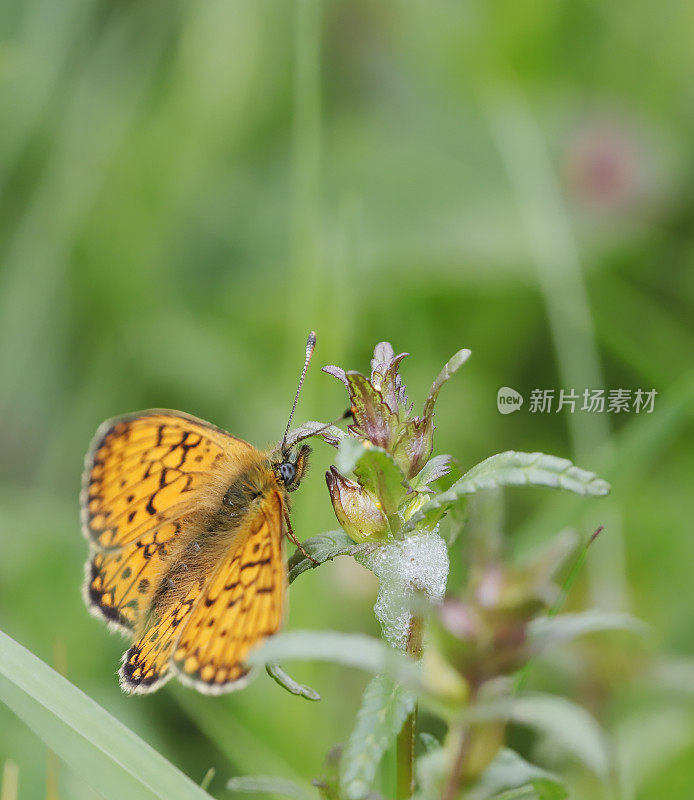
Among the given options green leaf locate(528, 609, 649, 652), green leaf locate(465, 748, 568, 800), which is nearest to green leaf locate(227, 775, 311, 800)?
green leaf locate(465, 748, 568, 800)

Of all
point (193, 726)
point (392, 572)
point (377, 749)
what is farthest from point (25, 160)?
point (377, 749)

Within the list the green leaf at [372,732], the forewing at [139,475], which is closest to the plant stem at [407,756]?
the green leaf at [372,732]

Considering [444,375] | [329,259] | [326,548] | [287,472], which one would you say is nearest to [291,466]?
[287,472]

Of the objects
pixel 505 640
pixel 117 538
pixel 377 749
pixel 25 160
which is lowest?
pixel 117 538

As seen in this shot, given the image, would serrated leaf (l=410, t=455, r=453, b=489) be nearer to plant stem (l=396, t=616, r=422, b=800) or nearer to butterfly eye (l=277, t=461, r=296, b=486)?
plant stem (l=396, t=616, r=422, b=800)

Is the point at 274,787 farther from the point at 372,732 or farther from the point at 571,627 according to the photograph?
the point at 571,627

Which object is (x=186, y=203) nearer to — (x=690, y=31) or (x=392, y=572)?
(x=690, y=31)

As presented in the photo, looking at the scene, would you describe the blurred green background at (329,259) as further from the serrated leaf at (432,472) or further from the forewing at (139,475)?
the serrated leaf at (432,472)
